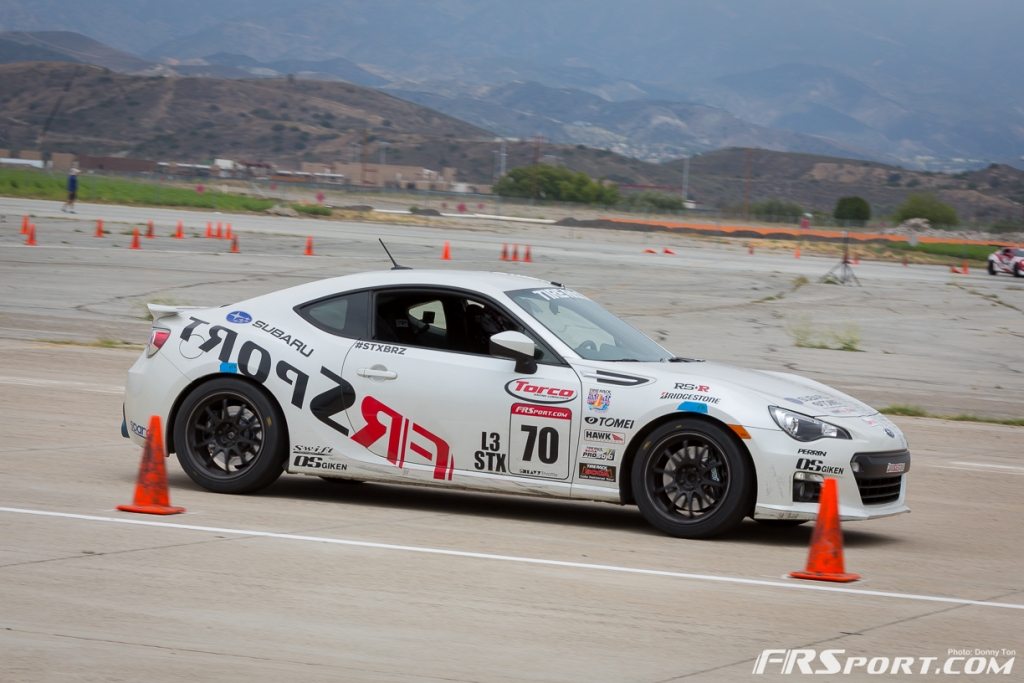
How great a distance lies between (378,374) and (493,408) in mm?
807

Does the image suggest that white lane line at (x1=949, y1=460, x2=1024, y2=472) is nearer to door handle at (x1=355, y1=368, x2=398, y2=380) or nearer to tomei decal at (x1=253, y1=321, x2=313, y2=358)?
door handle at (x1=355, y1=368, x2=398, y2=380)

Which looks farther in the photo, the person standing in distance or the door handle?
the person standing in distance

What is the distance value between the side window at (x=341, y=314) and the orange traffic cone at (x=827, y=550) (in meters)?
3.14

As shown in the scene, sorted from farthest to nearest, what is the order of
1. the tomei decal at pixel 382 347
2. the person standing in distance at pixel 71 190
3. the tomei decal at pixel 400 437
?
the person standing in distance at pixel 71 190 < the tomei decal at pixel 382 347 < the tomei decal at pixel 400 437

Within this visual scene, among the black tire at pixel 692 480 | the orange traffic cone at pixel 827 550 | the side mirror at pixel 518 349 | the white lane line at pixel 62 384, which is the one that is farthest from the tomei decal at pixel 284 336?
the white lane line at pixel 62 384

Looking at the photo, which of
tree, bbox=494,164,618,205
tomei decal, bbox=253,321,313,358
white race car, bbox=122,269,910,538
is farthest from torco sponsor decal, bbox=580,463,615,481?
tree, bbox=494,164,618,205

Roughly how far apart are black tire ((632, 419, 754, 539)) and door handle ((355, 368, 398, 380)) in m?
1.62

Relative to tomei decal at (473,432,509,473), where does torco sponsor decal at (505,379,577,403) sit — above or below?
above

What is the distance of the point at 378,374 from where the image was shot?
27.9 feet

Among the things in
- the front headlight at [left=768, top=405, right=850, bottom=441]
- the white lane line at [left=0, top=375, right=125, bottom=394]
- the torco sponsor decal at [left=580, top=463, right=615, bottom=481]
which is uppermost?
the front headlight at [left=768, top=405, right=850, bottom=441]

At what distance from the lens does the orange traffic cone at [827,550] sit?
23.2 feet

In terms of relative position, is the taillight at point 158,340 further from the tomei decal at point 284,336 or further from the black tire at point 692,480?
the black tire at point 692,480

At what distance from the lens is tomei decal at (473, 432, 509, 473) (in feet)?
26.8

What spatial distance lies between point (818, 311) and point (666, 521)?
23.5m
